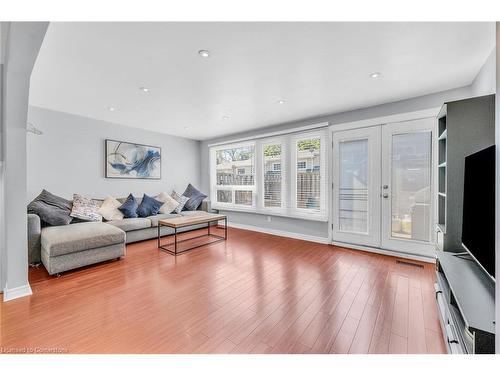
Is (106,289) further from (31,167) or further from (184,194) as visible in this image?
(184,194)

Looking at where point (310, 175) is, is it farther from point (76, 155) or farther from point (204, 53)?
point (76, 155)

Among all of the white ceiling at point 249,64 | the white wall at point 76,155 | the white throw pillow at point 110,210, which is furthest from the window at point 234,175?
the white throw pillow at point 110,210

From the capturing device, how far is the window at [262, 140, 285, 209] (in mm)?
4562

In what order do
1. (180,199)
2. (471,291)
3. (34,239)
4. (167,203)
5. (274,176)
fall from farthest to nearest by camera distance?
(180,199), (167,203), (274,176), (34,239), (471,291)

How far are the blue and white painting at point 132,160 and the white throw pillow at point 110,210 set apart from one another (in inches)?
22.4

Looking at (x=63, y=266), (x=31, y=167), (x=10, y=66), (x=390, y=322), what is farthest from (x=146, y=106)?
(x=390, y=322)

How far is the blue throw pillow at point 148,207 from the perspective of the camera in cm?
437

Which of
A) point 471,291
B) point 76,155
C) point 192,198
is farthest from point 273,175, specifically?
point 76,155

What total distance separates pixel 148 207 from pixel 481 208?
4.72 metres

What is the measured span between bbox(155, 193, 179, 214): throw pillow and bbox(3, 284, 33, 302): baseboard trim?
2655 millimetres

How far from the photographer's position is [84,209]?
3.67m
